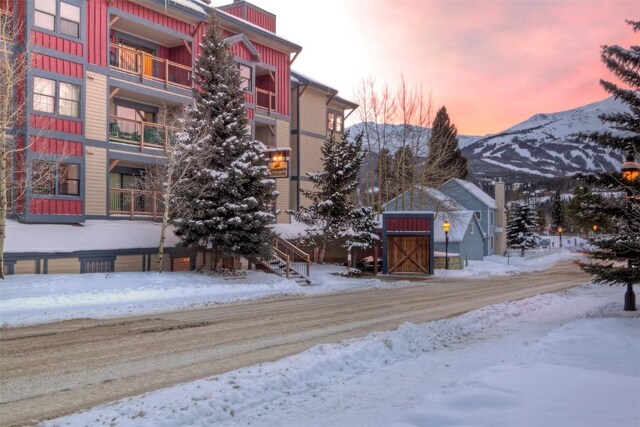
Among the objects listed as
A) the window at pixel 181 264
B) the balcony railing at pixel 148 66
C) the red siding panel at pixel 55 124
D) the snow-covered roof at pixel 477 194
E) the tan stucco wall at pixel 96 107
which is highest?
the balcony railing at pixel 148 66

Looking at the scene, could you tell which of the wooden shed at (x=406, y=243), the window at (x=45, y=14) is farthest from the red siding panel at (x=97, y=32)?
the wooden shed at (x=406, y=243)

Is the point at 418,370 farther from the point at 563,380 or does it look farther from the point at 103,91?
the point at 103,91

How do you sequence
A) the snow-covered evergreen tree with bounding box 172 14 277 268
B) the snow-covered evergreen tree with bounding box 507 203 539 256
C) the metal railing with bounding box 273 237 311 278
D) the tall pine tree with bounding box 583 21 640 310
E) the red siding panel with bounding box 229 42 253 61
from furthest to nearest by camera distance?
the snow-covered evergreen tree with bounding box 507 203 539 256 → the red siding panel with bounding box 229 42 253 61 → the metal railing with bounding box 273 237 311 278 → the snow-covered evergreen tree with bounding box 172 14 277 268 → the tall pine tree with bounding box 583 21 640 310

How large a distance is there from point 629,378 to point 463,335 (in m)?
4.59

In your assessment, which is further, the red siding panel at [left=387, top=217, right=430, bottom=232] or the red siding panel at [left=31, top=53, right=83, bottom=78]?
the red siding panel at [left=387, top=217, right=430, bottom=232]

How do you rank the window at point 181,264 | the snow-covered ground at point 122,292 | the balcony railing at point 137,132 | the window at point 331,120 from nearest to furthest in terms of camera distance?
the snow-covered ground at point 122,292
the window at point 181,264
the balcony railing at point 137,132
the window at point 331,120

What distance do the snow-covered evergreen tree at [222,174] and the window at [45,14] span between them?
6003mm

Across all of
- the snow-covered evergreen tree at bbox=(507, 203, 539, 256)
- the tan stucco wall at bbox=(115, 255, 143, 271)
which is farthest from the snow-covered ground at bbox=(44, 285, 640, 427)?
the snow-covered evergreen tree at bbox=(507, 203, 539, 256)

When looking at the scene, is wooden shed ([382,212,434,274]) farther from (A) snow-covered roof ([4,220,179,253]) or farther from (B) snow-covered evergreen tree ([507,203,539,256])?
(B) snow-covered evergreen tree ([507,203,539,256])

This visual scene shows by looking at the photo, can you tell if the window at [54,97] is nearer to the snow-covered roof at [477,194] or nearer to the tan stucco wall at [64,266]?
the tan stucco wall at [64,266]

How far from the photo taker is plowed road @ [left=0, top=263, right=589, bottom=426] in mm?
7383

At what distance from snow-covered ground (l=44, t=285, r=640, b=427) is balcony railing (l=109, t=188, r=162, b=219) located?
17730mm

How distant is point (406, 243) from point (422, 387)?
91.8 feet

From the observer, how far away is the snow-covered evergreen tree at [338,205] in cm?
3133
